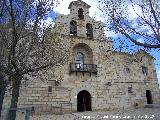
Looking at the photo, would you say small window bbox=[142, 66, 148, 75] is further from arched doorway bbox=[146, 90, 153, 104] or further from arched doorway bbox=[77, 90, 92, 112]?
arched doorway bbox=[77, 90, 92, 112]

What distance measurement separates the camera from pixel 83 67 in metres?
23.1

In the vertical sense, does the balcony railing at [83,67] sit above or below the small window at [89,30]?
below

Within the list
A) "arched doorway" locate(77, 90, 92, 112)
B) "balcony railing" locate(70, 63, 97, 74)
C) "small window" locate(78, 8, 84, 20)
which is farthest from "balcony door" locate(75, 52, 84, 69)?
"small window" locate(78, 8, 84, 20)

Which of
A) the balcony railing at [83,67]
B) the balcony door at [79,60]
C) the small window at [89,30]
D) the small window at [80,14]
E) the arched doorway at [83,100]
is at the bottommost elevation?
the arched doorway at [83,100]

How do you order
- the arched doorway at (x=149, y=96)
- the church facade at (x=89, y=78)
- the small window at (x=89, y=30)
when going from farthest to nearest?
the arched doorway at (x=149, y=96), the small window at (x=89, y=30), the church facade at (x=89, y=78)

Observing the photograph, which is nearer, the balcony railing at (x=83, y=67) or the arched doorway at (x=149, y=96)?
the balcony railing at (x=83, y=67)

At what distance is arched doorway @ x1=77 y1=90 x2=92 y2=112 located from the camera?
2268 centimetres

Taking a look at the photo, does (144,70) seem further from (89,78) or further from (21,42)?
(21,42)

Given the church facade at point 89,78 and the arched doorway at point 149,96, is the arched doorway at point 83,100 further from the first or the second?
the arched doorway at point 149,96

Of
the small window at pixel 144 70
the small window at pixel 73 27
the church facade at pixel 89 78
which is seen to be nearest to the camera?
the church facade at pixel 89 78

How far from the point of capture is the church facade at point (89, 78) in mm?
21031

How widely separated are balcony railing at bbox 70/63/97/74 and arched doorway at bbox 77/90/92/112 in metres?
2.22

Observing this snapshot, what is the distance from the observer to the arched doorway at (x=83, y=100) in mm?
22683

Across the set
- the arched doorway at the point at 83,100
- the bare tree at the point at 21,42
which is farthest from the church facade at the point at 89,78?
the bare tree at the point at 21,42
